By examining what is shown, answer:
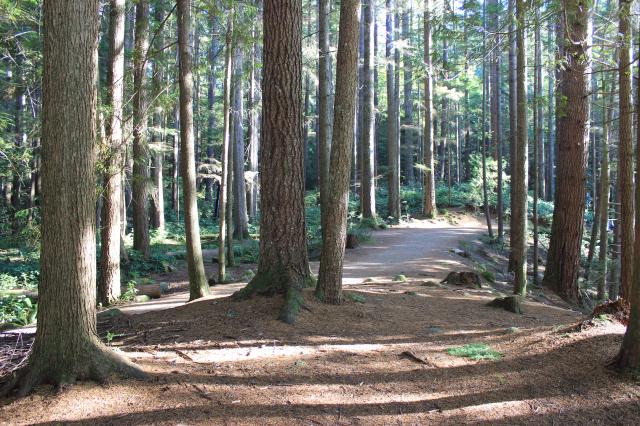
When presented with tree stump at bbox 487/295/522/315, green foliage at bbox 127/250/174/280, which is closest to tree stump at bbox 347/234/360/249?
green foliage at bbox 127/250/174/280

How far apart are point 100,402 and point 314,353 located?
7.12ft

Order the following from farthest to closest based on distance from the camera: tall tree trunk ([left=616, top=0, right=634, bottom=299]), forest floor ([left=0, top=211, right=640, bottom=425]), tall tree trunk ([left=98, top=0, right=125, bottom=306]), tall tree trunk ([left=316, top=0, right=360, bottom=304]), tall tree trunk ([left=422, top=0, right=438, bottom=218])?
tall tree trunk ([left=422, top=0, right=438, bottom=218]) < tall tree trunk ([left=98, top=0, right=125, bottom=306]) < tall tree trunk ([left=616, top=0, right=634, bottom=299]) < tall tree trunk ([left=316, top=0, right=360, bottom=304]) < forest floor ([left=0, top=211, right=640, bottom=425])

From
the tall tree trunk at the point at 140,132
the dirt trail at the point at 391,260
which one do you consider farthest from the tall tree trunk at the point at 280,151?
the tall tree trunk at the point at 140,132

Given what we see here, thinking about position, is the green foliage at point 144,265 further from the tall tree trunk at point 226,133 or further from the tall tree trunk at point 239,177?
the tall tree trunk at point 239,177

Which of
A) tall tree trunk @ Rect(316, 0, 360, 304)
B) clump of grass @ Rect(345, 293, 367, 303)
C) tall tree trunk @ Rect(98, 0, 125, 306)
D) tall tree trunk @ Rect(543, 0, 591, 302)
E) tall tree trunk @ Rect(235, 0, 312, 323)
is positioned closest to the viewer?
tall tree trunk @ Rect(316, 0, 360, 304)

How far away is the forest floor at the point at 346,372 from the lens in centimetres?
374

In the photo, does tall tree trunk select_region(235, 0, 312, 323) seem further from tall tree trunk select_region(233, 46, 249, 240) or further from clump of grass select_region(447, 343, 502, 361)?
tall tree trunk select_region(233, 46, 249, 240)

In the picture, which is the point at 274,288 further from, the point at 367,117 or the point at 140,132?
the point at 367,117

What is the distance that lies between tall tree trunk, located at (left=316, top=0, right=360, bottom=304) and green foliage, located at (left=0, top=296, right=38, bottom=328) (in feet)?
20.0

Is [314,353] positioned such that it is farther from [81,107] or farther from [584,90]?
[584,90]

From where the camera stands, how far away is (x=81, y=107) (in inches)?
168

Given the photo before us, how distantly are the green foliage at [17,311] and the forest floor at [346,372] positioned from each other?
12.3 ft

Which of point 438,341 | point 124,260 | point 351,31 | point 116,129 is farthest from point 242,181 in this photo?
point 438,341

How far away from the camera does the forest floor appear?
3.74 meters
